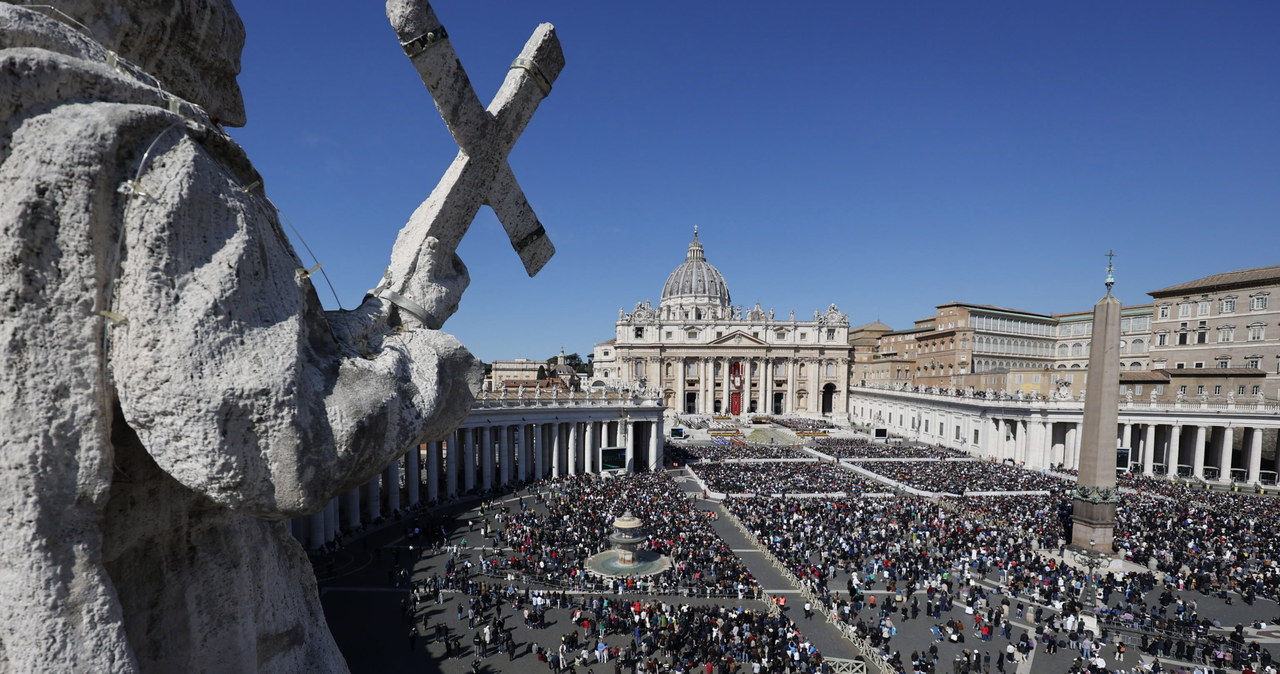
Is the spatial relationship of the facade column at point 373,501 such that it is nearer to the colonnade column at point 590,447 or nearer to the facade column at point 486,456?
the facade column at point 486,456

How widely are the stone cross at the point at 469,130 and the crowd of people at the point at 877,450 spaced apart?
46.3 meters

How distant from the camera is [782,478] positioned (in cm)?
3753

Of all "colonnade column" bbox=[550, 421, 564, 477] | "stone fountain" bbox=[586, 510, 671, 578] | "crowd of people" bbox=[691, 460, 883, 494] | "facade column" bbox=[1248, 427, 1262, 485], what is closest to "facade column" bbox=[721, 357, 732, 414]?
"crowd of people" bbox=[691, 460, 883, 494]

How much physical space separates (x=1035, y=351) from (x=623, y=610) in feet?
252

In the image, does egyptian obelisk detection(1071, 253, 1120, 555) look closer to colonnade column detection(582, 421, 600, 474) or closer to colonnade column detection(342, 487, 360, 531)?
colonnade column detection(582, 421, 600, 474)

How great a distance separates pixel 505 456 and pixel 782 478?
1706 centimetres

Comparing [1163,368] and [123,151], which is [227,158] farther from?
[1163,368]

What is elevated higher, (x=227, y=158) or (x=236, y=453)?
(x=227, y=158)

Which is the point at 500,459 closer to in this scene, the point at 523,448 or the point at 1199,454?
the point at 523,448

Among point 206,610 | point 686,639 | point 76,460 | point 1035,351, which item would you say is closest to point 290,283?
point 76,460

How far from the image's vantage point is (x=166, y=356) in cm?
206

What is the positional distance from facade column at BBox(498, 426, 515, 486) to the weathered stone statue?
34.4 meters

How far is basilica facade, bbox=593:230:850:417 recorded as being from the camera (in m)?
94.8

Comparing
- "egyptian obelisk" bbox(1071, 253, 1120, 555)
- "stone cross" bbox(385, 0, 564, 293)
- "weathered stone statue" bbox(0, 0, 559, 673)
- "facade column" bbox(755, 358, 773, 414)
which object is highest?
"stone cross" bbox(385, 0, 564, 293)
